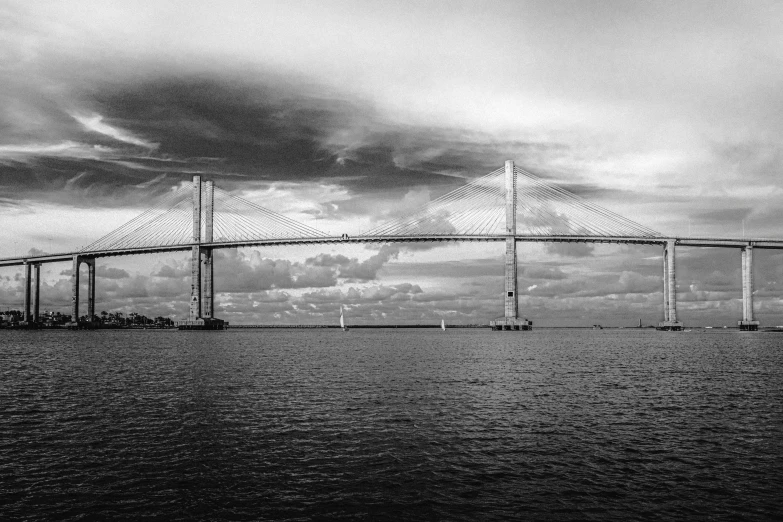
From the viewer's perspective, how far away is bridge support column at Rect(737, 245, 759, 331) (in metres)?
158

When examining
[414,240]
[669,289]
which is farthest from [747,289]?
[414,240]

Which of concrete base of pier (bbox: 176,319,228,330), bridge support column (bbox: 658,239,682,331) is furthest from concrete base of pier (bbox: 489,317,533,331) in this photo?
concrete base of pier (bbox: 176,319,228,330)

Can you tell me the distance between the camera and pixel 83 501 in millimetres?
15258

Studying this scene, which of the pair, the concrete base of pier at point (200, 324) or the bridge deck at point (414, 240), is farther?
the concrete base of pier at point (200, 324)

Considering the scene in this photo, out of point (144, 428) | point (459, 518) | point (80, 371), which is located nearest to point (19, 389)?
point (80, 371)

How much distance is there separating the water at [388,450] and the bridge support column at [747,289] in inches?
5435

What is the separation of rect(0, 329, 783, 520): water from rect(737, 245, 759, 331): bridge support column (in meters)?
138

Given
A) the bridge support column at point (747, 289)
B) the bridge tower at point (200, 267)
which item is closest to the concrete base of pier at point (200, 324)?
the bridge tower at point (200, 267)

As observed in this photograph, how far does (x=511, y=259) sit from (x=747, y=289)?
242 feet

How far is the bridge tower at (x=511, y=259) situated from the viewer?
13700cm

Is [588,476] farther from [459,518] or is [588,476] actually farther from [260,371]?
[260,371]

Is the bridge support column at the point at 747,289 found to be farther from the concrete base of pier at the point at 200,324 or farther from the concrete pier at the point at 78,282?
the concrete pier at the point at 78,282

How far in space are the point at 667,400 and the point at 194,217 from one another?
14248cm

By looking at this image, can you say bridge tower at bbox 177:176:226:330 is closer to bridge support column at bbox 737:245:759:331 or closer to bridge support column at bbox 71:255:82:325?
bridge support column at bbox 71:255:82:325
